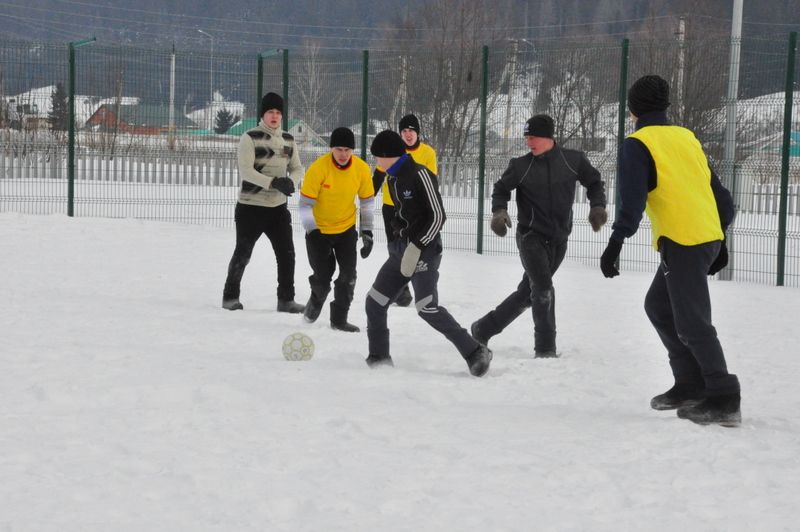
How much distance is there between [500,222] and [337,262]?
1919 millimetres

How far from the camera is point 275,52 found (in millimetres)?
15578

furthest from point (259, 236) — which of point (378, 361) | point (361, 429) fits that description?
point (361, 429)

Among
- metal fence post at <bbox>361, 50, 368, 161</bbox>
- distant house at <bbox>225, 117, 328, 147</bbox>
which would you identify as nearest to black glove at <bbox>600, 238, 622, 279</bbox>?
metal fence post at <bbox>361, 50, 368, 161</bbox>

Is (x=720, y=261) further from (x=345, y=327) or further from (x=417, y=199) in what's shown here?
(x=345, y=327)

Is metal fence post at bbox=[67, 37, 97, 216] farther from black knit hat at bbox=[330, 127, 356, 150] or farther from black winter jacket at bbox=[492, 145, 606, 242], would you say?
black winter jacket at bbox=[492, 145, 606, 242]

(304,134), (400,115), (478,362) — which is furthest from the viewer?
Answer: (304,134)

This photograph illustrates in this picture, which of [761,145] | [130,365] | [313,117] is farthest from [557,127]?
[130,365]

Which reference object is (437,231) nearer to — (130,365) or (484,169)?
(130,365)

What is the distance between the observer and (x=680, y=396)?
5.98 meters

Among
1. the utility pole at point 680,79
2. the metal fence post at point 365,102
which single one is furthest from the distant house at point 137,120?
the utility pole at point 680,79

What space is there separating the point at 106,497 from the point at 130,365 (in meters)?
2.62

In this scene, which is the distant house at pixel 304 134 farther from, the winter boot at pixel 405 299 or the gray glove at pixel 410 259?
the gray glove at pixel 410 259

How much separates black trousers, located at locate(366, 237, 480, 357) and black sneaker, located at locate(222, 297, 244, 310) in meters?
2.73

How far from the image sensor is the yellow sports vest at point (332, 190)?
8.55 meters
